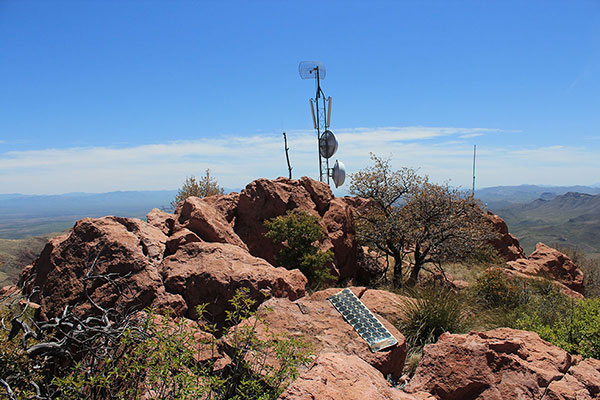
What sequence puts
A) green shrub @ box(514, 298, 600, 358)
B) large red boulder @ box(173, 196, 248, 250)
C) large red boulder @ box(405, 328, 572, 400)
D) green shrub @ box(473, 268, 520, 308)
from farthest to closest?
green shrub @ box(473, 268, 520, 308)
large red boulder @ box(173, 196, 248, 250)
green shrub @ box(514, 298, 600, 358)
large red boulder @ box(405, 328, 572, 400)

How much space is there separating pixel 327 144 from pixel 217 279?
12825 mm

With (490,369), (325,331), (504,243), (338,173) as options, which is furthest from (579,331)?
(504,243)

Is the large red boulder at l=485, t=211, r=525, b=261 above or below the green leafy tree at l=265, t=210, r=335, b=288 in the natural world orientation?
below

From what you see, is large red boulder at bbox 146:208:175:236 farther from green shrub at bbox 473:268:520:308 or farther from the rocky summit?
green shrub at bbox 473:268:520:308

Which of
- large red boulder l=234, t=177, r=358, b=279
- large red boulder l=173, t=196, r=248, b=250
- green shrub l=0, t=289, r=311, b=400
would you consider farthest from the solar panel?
large red boulder l=234, t=177, r=358, b=279

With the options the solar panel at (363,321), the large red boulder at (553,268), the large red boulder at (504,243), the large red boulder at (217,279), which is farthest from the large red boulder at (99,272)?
the large red boulder at (504,243)

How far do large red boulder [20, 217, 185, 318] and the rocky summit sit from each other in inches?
0.7

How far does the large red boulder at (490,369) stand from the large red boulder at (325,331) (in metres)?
0.56

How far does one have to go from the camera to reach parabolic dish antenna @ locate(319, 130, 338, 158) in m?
18.8

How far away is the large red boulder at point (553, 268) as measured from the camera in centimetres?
1544

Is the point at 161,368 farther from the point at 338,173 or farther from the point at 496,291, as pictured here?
the point at 338,173

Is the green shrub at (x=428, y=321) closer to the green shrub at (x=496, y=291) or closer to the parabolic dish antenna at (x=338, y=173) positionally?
the green shrub at (x=496, y=291)

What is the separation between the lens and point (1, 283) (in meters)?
21.5

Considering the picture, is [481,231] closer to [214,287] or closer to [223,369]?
[214,287]
